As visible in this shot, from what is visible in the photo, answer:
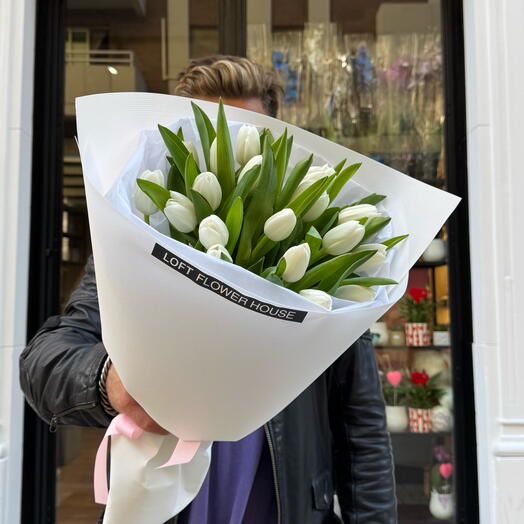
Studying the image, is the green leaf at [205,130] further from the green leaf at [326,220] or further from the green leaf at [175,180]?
the green leaf at [326,220]

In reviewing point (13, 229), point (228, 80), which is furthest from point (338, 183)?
point (13, 229)

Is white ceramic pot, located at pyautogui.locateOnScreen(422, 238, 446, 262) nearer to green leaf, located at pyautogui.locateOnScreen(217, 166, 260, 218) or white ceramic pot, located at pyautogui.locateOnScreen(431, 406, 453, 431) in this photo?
white ceramic pot, located at pyautogui.locateOnScreen(431, 406, 453, 431)

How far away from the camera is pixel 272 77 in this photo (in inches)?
47.6

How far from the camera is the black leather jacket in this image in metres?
0.87

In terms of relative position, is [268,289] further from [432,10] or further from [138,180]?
[432,10]

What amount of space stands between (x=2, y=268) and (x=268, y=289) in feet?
7.42

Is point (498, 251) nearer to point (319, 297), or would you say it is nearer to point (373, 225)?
point (373, 225)

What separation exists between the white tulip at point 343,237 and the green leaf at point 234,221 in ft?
0.35

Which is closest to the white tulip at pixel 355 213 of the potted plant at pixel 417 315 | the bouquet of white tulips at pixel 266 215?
the bouquet of white tulips at pixel 266 215

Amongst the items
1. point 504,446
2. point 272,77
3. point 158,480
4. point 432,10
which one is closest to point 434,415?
point 504,446

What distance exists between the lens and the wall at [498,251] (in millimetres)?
2395

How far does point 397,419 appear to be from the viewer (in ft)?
10.5

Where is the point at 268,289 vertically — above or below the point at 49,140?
below

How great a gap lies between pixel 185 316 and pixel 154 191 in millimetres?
156
